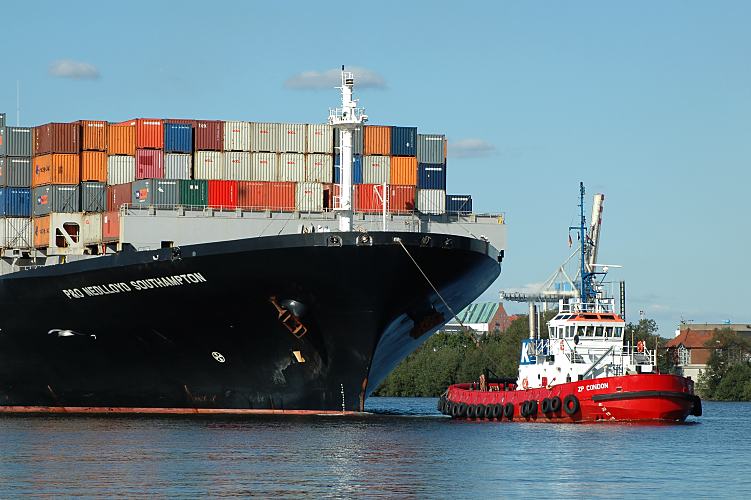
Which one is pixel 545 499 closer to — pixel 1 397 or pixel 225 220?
pixel 225 220

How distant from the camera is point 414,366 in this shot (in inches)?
4250

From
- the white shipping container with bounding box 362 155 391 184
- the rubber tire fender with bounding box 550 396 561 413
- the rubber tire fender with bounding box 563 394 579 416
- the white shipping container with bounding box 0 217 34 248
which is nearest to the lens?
the rubber tire fender with bounding box 563 394 579 416

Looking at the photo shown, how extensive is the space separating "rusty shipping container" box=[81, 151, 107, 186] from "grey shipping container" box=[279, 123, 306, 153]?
6466mm

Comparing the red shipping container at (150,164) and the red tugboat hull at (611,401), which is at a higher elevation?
the red shipping container at (150,164)

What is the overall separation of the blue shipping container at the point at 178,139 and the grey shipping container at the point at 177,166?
18cm

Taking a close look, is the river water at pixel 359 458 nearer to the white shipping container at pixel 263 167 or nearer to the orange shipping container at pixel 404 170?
the white shipping container at pixel 263 167

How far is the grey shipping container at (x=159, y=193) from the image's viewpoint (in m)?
51.2

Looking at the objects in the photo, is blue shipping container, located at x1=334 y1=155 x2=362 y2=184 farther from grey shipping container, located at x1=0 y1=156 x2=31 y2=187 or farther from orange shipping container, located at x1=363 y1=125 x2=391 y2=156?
grey shipping container, located at x1=0 y1=156 x2=31 y2=187

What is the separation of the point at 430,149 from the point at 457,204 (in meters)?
2.20

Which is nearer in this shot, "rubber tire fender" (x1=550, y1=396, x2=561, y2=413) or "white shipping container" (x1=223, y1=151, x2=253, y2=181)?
"rubber tire fender" (x1=550, y1=396, x2=561, y2=413)

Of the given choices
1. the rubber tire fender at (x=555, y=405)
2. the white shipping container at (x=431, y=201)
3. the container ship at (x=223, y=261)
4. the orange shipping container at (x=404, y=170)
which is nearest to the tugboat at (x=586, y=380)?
the rubber tire fender at (x=555, y=405)

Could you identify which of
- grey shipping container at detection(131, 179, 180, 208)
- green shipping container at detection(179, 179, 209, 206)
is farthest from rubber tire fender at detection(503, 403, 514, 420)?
grey shipping container at detection(131, 179, 180, 208)

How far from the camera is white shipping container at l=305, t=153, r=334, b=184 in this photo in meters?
53.5

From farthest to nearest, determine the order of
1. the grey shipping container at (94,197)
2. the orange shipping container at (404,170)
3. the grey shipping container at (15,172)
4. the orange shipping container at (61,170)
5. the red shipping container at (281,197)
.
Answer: the grey shipping container at (15,172) → the orange shipping container at (61,170) → the orange shipping container at (404,170) → the grey shipping container at (94,197) → the red shipping container at (281,197)
